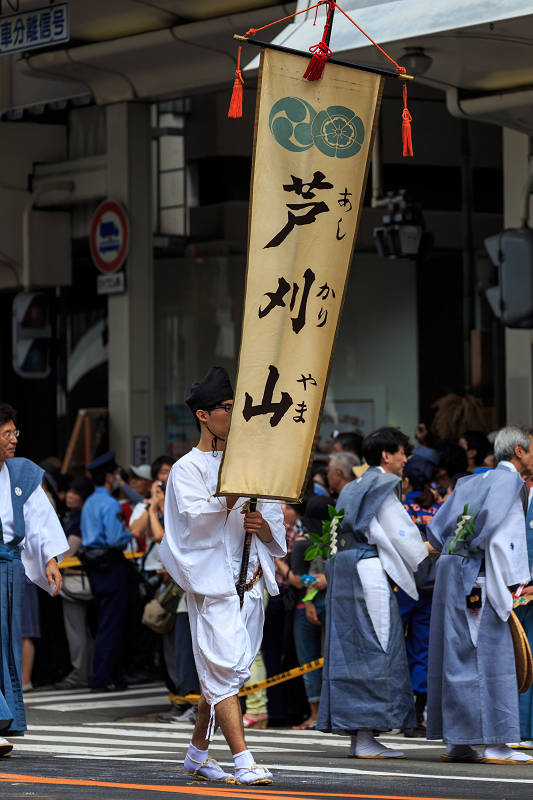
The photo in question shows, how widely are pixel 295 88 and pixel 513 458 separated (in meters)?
2.50

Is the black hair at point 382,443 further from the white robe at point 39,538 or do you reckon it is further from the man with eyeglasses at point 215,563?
the white robe at point 39,538

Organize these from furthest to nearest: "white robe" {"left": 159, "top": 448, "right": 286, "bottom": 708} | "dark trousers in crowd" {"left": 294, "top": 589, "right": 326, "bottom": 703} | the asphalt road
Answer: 1. "dark trousers in crowd" {"left": 294, "top": 589, "right": 326, "bottom": 703}
2. "white robe" {"left": 159, "top": 448, "right": 286, "bottom": 708}
3. the asphalt road

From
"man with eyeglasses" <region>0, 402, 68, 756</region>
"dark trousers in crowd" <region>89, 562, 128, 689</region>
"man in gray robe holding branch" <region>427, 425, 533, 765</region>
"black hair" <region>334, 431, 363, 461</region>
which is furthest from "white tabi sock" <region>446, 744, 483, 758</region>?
"dark trousers in crowd" <region>89, 562, 128, 689</region>

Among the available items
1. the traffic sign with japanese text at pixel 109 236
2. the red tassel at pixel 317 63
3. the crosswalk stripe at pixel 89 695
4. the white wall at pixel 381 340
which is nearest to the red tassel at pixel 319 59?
the red tassel at pixel 317 63

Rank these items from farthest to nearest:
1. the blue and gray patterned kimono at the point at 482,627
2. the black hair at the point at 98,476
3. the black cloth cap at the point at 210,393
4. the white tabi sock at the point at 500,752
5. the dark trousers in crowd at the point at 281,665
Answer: the black hair at the point at 98,476, the dark trousers in crowd at the point at 281,665, the white tabi sock at the point at 500,752, the blue and gray patterned kimono at the point at 482,627, the black cloth cap at the point at 210,393

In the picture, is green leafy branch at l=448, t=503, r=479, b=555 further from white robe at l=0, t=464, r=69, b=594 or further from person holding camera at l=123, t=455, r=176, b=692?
person holding camera at l=123, t=455, r=176, b=692

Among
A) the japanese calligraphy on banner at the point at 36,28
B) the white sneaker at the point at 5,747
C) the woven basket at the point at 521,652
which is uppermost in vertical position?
the japanese calligraphy on banner at the point at 36,28

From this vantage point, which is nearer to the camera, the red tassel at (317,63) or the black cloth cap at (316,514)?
the red tassel at (317,63)

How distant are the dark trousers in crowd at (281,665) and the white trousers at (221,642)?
3.54 meters

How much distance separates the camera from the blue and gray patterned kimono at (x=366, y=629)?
7.33m

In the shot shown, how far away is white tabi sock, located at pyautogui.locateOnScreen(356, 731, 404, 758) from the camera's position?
7.30 m

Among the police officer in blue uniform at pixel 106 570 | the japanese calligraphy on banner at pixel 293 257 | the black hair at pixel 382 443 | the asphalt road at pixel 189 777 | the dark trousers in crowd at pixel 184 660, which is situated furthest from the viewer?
the police officer in blue uniform at pixel 106 570

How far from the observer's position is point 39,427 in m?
18.9

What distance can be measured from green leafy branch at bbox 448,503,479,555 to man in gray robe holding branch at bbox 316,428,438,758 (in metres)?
0.23
